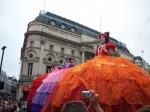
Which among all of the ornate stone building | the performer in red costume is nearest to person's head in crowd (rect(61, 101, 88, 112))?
the performer in red costume

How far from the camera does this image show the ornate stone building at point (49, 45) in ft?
162

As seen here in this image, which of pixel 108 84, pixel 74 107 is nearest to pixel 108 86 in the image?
pixel 108 84

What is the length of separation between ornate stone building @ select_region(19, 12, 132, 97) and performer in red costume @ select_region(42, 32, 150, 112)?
137 feet

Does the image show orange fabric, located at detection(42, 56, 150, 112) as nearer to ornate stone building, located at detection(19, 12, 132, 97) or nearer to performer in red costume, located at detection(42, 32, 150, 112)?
performer in red costume, located at detection(42, 32, 150, 112)

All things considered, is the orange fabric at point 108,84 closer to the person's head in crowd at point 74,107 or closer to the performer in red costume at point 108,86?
the performer in red costume at point 108,86

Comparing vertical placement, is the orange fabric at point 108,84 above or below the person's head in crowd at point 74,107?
above

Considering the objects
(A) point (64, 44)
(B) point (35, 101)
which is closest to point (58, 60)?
(A) point (64, 44)

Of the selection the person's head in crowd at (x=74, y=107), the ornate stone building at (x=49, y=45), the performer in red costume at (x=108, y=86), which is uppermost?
the ornate stone building at (x=49, y=45)

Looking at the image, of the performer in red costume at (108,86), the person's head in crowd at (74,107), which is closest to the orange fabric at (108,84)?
the performer in red costume at (108,86)

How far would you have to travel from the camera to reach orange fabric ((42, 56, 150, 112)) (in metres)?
5.03

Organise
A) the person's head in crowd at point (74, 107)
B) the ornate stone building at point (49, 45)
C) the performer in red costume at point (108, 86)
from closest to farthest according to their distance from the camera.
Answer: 1. the person's head in crowd at point (74, 107)
2. the performer in red costume at point (108, 86)
3. the ornate stone building at point (49, 45)

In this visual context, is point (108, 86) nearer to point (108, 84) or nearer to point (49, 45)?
point (108, 84)

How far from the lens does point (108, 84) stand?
17.0 ft

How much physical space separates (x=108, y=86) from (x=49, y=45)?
4606cm
